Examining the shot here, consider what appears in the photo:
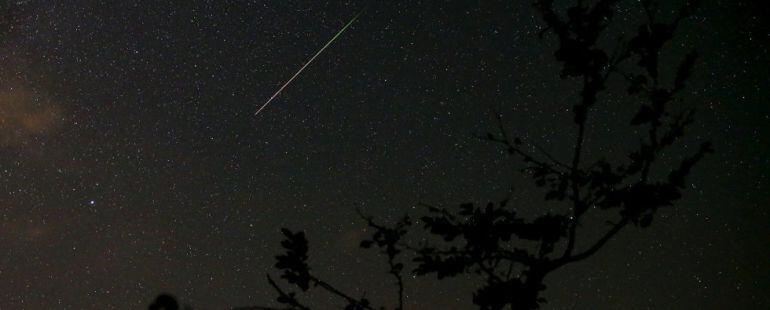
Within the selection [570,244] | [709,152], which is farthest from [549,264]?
[709,152]

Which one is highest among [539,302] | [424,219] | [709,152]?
[709,152]

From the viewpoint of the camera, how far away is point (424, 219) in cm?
374

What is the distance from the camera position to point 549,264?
3.44 meters

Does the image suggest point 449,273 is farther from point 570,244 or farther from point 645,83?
point 645,83

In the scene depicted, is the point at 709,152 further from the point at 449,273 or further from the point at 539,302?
the point at 449,273

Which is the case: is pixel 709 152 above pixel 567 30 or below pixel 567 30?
below

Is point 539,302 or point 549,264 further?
point 539,302

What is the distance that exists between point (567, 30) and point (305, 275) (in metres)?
2.01

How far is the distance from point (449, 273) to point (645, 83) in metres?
1.51

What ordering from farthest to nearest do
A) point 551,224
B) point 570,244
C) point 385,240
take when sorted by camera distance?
point 385,240 < point 551,224 < point 570,244

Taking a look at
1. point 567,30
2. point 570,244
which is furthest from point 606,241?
point 567,30

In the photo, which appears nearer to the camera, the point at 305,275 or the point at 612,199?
the point at 612,199

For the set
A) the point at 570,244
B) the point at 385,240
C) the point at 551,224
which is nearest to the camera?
the point at 570,244

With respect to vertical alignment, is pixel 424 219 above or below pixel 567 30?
below
